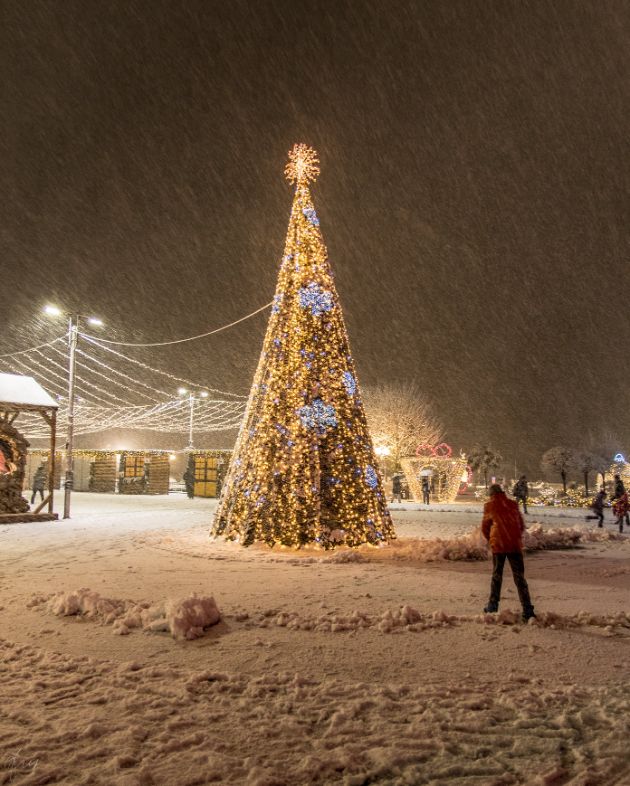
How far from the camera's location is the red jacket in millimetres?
6668

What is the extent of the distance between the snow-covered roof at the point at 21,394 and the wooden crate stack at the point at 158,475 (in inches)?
777

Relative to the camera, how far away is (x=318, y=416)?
38.3ft

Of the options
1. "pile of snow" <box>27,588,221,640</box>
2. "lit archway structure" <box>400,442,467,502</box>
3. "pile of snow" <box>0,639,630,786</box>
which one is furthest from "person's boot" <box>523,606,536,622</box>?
"lit archway structure" <box>400,442,467,502</box>

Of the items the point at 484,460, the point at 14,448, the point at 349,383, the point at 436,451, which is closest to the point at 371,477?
the point at 349,383

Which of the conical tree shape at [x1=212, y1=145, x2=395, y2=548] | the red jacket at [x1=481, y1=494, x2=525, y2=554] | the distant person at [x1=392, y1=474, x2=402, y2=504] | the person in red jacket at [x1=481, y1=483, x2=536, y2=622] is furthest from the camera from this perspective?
the distant person at [x1=392, y1=474, x2=402, y2=504]

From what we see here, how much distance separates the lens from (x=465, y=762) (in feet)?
10.7

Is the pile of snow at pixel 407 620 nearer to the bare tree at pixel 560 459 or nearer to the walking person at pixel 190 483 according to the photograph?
the walking person at pixel 190 483

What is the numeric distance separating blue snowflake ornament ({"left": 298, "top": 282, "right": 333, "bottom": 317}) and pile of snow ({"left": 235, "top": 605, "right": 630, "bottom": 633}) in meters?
7.24

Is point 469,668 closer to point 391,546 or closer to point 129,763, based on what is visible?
point 129,763

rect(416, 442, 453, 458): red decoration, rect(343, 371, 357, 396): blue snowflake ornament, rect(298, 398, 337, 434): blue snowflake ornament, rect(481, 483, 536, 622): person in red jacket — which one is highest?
rect(343, 371, 357, 396): blue snowflake ornament

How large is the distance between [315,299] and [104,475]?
30347 millimetres

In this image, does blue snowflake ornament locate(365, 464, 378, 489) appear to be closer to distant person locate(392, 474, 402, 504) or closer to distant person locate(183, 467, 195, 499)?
distant person locate(392, 474, 402, 504)

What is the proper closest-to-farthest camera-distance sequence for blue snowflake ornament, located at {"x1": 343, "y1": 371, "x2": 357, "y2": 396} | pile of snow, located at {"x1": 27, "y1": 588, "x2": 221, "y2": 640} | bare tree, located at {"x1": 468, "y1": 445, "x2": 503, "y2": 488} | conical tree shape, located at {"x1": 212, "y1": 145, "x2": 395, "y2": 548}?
1. pile of snow, located at {"x1": 27, "y1": 588, "x2": 221, "y2": 640}
2. conical tree shape, located at {"x1": 212, "y1": 145, "x2": 395, "y2": 548}
3. blue snowflake ornament, located at {"x1": 343, "y1": 371, "x2": 357, "y2": 396}
4. bare tree, located at {"x1": 468, "y1": 445, "x2": 503, "y2": 488}

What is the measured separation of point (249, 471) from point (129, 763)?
852cm
